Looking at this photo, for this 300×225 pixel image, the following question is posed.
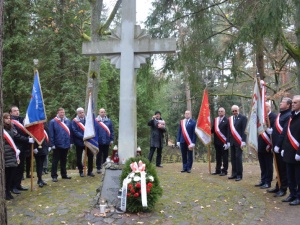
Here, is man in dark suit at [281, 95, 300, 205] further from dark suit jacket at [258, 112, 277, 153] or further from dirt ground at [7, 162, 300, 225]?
dark suit jacket at [258, 112, 277, 153]

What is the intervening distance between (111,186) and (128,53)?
2.67 meters

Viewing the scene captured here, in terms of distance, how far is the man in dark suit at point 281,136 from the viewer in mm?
7117

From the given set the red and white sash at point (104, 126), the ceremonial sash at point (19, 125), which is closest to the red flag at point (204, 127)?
the red and white sash at point (104, 126)

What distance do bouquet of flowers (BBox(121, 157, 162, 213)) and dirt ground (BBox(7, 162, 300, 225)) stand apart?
17 cm

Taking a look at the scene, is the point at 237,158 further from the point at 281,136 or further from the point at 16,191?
the point at 16,191

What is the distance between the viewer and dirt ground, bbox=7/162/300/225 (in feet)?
18.7

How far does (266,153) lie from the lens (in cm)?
805

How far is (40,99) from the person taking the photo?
7820mm

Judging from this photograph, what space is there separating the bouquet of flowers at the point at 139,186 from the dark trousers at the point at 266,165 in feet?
10.6

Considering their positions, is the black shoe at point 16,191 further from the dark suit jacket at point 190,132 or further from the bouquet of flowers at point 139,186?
the dark suit jacket at point 190,132

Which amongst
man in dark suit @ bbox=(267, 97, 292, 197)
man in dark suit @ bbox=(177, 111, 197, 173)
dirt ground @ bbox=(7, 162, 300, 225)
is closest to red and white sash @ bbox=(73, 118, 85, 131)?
dirt ground @ bbox=(7, 162, 300, 225)

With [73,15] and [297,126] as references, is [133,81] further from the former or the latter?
[73,15]

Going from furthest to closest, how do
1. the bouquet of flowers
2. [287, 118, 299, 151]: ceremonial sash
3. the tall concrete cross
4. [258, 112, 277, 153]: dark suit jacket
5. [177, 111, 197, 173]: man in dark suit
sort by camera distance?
1. [177, 111, 197, 173]: man in dark suit
2. [258, 112, 277, 153]: dark suit jacket
3. the tall concrete cross
4. [287, 118, 299, 151]: ceremonial sash
5. the bouquet of flowers

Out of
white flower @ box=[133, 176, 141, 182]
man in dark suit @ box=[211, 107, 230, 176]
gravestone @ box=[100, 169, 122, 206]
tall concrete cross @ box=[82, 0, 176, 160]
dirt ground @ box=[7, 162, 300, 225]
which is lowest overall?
dirt ground @ box=[7, 162, 300, 225]
